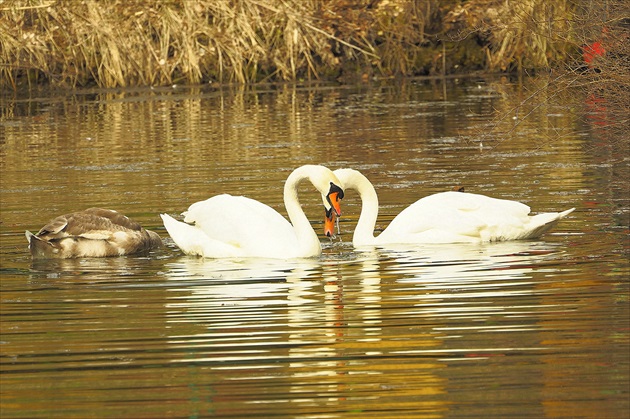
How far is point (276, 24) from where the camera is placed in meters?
35.5

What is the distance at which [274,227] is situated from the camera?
12.6 metres

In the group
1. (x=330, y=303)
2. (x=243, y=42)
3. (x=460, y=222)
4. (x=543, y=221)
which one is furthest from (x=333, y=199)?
(x=243, y=42)

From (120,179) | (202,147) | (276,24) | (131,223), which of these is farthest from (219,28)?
(131,223)

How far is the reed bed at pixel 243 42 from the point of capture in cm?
3450

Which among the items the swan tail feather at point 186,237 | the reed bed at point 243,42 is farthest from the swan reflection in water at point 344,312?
the reed bed at point 243,42

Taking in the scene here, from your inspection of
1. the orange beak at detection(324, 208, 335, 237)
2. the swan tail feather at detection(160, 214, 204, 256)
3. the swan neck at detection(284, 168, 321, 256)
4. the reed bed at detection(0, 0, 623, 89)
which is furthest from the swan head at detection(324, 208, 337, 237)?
the reed bed at detection(0, 0, 623, 89)

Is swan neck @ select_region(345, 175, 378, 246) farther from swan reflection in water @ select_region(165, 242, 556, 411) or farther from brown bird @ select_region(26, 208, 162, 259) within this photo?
brown bird @ select_region(26, 208, 162, 259)

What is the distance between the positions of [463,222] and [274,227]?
66.8 inches

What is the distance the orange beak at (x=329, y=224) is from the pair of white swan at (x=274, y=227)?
0.01 meters

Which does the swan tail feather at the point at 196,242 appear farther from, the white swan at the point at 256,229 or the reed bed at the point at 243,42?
the reed bed at the point at 243,42

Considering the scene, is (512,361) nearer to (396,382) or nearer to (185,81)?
(396,382)

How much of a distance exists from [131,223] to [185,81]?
2358cm

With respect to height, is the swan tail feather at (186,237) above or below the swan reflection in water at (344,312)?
above

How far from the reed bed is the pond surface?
44.2ft
